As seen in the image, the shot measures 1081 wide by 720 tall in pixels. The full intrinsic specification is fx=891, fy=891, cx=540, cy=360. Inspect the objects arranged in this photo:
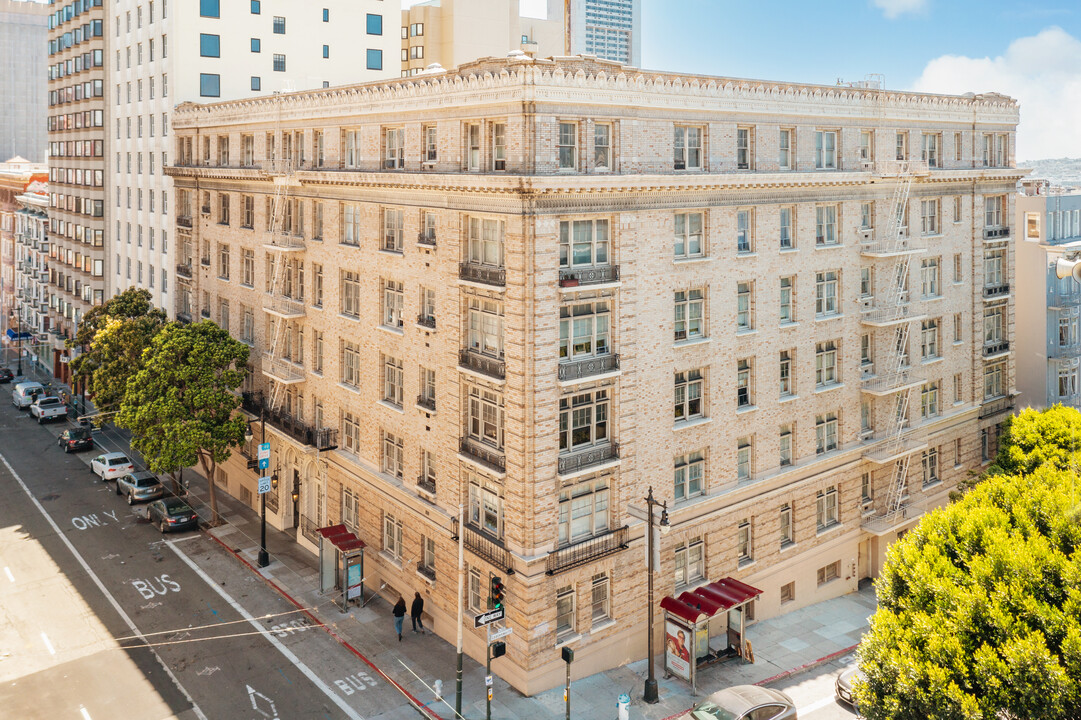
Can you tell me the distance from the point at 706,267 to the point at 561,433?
9.37m

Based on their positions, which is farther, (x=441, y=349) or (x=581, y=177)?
(x=441, y=349)

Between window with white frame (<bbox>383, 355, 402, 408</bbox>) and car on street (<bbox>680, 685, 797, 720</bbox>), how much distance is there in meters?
17.7

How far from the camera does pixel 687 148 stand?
34844 mm

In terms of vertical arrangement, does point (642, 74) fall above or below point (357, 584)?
above

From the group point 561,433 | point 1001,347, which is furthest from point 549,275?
point 1001,347

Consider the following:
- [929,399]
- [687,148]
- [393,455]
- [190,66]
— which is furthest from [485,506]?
[190,66]

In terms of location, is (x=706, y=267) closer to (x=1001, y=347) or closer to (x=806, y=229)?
(x=806, y=229)

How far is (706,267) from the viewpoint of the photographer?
1401 inches

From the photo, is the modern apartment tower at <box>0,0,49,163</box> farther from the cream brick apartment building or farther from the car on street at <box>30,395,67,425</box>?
the cream brick apartment building

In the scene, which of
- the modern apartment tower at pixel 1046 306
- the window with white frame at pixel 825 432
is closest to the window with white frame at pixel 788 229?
the window with white frame at pixel 825 432

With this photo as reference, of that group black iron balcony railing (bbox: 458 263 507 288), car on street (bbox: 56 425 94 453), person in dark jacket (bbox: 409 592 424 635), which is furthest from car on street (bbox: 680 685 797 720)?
car on street (bbox: 56 425 94 453)

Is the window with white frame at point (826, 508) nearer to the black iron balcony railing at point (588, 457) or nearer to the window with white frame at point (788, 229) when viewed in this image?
the window with white frame at point (788, 229)

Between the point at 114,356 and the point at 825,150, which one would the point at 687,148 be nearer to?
the point at 825,150

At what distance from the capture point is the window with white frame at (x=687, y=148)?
3447 cm
